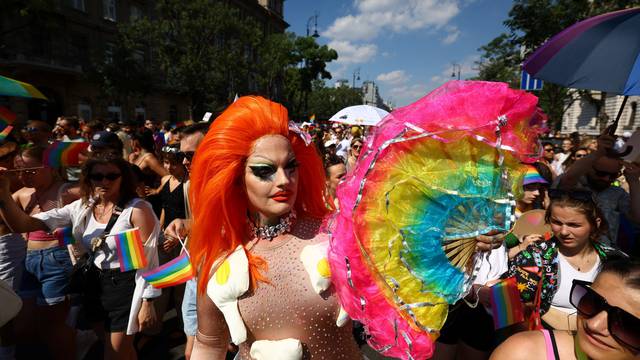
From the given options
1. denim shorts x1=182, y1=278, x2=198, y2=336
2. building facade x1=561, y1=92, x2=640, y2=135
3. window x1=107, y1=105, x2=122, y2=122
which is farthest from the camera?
window x1=107, y1=105, x2=122, y2=122

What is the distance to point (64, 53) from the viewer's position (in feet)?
75.7

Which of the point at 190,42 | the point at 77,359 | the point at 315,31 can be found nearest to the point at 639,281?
the point at 77,359

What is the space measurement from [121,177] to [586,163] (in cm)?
386

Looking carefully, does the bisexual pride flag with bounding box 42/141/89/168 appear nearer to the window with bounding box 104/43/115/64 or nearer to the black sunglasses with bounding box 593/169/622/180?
the black sunglasses with bounding box 593/169/622/180

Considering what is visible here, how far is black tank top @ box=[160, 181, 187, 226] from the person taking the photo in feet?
10.3

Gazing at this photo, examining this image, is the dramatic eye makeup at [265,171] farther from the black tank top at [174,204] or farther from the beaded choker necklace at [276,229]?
the black tank top at [174,204]

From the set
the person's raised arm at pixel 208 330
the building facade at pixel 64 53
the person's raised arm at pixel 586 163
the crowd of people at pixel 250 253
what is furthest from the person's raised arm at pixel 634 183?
the building facade at pixel 64 53

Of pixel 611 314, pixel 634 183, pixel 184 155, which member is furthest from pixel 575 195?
pixel 184 155

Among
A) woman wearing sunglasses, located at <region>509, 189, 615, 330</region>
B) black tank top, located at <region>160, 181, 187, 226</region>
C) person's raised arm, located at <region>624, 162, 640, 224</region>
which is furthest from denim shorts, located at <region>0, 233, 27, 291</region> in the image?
person's raised arm, located at <region>624, 162, 640, 224</region>

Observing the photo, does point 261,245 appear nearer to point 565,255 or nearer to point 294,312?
point 294,312

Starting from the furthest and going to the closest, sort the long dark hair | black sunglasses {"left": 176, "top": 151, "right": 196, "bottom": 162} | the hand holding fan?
black sunglasses {"left": 176, "top": 151, "right": 196, "bottom": 162} < the long dark hair < the hand holding fan

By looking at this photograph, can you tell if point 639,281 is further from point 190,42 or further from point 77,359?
point 190,42

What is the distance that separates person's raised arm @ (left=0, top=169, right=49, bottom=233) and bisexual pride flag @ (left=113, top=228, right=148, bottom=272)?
75 centimetres

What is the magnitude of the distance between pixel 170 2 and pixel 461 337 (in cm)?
2331
